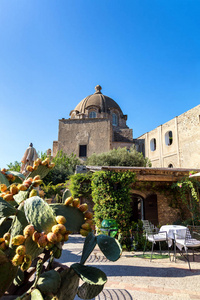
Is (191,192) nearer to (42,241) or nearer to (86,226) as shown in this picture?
(86,226)

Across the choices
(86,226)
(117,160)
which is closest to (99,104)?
(117,160)

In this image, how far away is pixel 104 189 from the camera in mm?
7703

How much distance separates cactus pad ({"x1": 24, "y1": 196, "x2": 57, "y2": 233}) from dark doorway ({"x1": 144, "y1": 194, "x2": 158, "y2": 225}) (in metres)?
9.85

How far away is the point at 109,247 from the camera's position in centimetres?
124

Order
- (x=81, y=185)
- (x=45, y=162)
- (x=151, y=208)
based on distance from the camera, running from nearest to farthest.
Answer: (x=45, y=162)
(x=151, y=208)
(x=81, y=185)

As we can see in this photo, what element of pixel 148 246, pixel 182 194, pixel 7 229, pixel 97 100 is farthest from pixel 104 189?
pixel 97 100

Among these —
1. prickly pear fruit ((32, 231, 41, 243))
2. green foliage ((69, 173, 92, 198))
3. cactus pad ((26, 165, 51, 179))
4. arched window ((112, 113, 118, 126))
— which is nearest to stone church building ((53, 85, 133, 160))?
arched window ((112, 113, 118, 126))

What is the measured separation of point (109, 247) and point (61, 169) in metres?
17.1

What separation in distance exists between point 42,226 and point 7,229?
0.43 meters

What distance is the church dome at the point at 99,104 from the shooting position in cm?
2728

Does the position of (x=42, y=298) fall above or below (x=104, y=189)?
below

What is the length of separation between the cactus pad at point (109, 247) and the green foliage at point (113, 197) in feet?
20.7

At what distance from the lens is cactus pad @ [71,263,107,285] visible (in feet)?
3.39

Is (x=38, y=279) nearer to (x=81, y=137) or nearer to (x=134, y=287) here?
(x=134, y=287)
